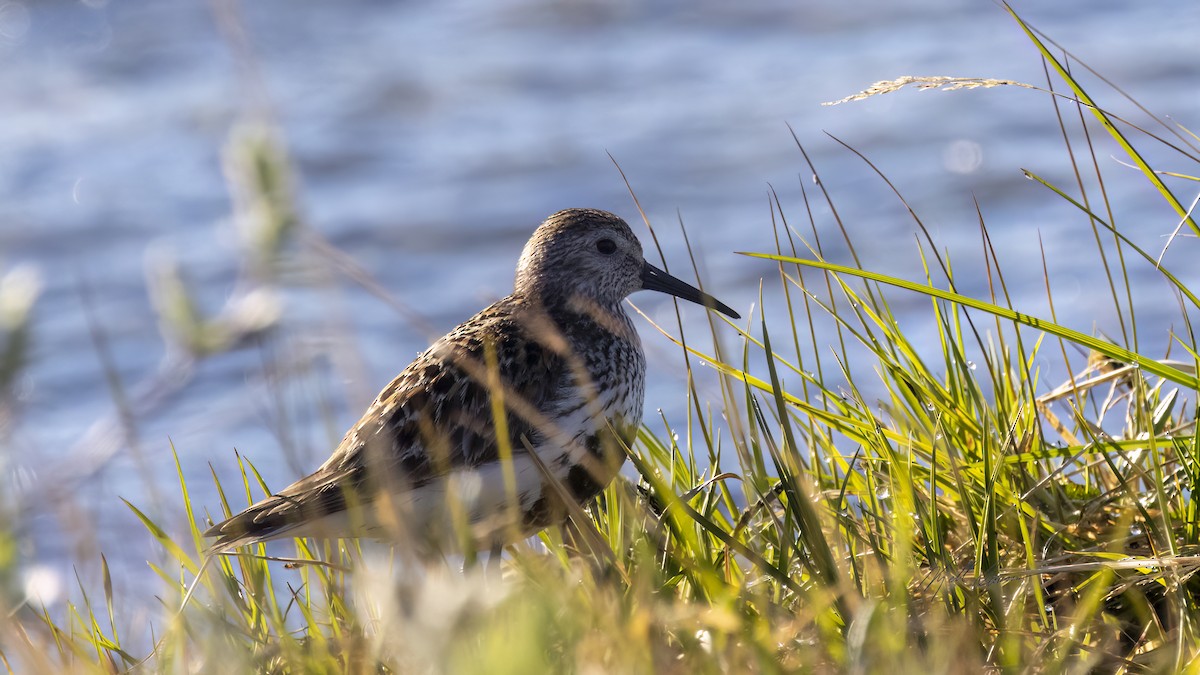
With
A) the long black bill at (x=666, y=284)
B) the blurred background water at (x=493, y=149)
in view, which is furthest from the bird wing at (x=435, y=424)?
the blurred background water at (x=493, y=149)

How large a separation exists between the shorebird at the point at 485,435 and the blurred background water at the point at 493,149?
2.57 m

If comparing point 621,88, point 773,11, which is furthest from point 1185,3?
point 621,88

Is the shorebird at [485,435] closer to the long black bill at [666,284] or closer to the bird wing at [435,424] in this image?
the bird wing at [435,424]

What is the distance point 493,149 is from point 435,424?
7921 mm

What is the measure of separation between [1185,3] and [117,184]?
948 cm

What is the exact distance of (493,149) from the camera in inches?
470

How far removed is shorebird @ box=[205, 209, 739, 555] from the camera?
12.6ft

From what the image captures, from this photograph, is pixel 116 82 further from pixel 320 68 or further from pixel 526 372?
pixel 526 372

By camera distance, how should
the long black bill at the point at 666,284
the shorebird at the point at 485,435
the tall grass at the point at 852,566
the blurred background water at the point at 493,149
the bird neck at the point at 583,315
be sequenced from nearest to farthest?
the tall grass at the point at 852,566
the shorebird at the point at 485,435
the bird neck at the point at 583,315
the long black bill at the point at 666,284
the blurred background water at the point at 493,149

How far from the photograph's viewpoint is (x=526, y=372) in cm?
440

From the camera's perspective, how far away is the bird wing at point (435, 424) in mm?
3885

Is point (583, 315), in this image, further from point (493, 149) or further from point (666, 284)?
point (493, 149)

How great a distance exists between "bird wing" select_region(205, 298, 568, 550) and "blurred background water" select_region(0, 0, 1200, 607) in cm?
259

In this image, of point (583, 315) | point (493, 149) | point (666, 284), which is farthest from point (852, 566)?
point (493, 149)
